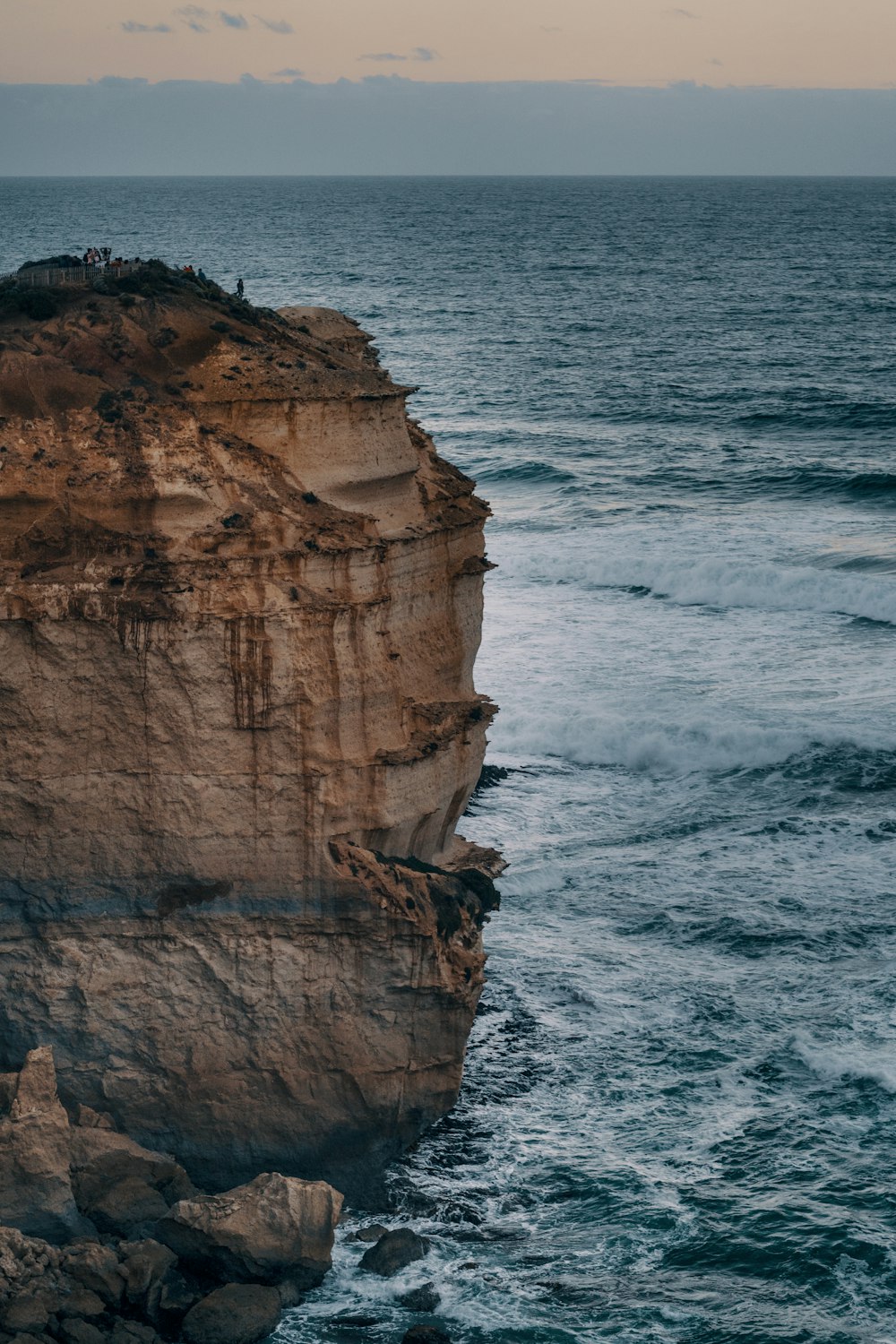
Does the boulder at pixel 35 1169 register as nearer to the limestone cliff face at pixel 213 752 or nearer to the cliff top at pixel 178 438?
the limestone cliff face at pixel 213 752

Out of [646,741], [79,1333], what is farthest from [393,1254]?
[646,741]

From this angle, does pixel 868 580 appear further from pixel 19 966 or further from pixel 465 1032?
pixel 19 966

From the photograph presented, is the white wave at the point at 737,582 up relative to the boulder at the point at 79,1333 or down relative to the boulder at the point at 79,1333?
up

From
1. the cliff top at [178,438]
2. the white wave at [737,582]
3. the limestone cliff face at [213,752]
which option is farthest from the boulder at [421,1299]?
the white wave at [737,582]

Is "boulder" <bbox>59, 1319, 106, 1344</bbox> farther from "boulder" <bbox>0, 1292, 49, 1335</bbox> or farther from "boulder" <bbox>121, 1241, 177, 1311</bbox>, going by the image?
"boulder" <bbox>121, 1241, 177, 1311</bbox>

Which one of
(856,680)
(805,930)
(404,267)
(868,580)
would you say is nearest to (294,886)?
(805,930)

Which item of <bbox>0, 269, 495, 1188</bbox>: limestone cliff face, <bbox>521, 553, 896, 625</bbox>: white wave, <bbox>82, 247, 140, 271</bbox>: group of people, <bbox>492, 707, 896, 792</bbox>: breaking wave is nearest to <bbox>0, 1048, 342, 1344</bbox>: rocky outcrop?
<bbox>0, 269, 495, 1188</bbox>: limestone cliff face

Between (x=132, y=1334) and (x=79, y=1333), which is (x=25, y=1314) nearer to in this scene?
(x=79, y=1333)
